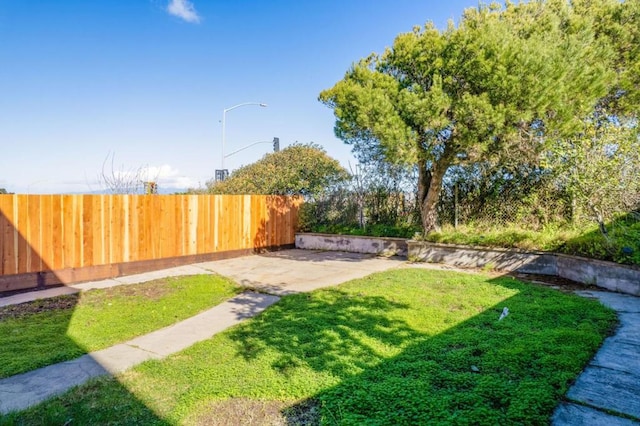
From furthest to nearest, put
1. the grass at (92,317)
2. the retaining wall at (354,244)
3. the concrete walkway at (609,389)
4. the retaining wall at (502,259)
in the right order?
the retaining wall at (354,244), the retaining wall at (502,259), the grass at (92,317), the concrete walkway at (609,389)

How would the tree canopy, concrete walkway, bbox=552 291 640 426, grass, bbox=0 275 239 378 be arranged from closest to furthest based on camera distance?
concrete walkway, bbox=552 291 640 426, grass, bbox=0 275 239 378, the tree canopy

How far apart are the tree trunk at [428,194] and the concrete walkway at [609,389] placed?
568 cm

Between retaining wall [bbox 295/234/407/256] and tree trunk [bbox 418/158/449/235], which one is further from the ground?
tree trunk [bbox 418/158/449/235]

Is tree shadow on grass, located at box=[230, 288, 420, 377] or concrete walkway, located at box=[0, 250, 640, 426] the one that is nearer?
concrete walkway, located at box=[0, 250, 640, 426]

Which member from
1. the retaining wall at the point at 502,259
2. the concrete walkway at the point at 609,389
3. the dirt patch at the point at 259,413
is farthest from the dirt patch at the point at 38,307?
the retaining wall at the point at 502,259

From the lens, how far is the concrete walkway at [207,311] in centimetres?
290

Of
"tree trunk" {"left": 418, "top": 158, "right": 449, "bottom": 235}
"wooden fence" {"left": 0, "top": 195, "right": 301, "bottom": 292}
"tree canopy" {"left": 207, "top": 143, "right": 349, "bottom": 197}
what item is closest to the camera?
"wooden fence" {"left": 0, "top": 195, "right": 301, "bottom": 292}

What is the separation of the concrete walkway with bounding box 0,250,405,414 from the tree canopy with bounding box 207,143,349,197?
2405 mm

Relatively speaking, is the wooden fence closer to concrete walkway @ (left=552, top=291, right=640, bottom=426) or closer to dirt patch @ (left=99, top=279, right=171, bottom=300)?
dirt patch @ (left=99, top=279, right=171, bottom=300)

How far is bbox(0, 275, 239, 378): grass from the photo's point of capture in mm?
3551

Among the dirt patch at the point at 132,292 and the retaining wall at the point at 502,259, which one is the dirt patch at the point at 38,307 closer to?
the dirt patch at the point at 132,292

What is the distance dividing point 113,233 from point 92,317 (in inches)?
125

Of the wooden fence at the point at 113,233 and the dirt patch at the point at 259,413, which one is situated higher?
the wooden fence at the point at 113,233

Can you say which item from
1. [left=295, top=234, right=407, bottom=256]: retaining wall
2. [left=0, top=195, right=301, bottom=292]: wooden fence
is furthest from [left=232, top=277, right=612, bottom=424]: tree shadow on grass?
[left=295, top=234, right=407, bottom=256]: retaining wall
